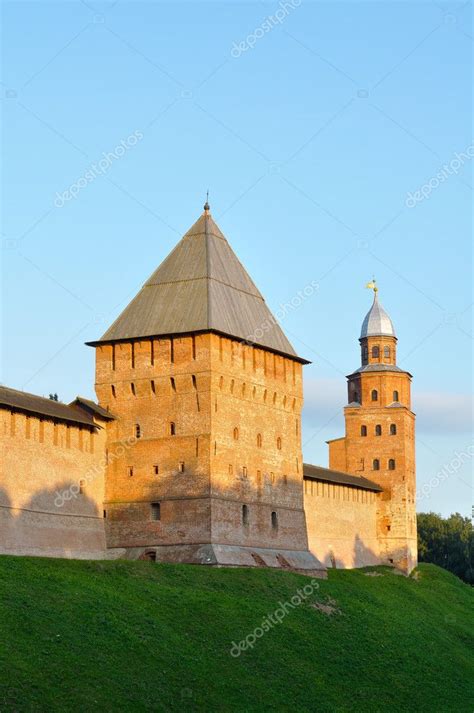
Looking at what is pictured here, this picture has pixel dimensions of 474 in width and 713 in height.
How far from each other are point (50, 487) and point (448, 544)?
4550cm

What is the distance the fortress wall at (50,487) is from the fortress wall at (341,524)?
45.9 ft

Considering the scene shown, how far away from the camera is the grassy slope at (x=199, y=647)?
2670 centimetres

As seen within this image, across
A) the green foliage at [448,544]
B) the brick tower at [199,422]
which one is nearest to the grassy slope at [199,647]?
the brick tower at [199,422]

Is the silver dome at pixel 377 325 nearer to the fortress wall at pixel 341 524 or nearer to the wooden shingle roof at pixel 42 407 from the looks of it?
the fortress wall at pixel 341 524

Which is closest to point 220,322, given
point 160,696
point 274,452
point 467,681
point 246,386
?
point 246,386

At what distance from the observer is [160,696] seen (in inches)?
1077

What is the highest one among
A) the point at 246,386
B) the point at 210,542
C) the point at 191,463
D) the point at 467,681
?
the point at 246,386

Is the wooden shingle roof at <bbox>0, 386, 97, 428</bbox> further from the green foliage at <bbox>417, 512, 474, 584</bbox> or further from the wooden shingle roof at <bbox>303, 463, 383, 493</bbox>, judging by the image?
the green foliage at <bbox>417, 512, 474, 584</bbox>

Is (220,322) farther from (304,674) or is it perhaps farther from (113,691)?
(113,691)

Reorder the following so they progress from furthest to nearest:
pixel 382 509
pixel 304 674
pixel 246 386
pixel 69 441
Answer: pixel 382 509 → pixel 246 386 → pixel 69 441 → pixel 304 674

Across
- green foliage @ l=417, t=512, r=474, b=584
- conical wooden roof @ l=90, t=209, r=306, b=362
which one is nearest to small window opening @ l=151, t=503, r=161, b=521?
conical wooden roof @ l=90, t=209, r=306, b=362

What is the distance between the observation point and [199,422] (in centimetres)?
4244

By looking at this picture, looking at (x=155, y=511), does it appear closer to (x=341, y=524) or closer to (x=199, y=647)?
(x=199, y=647)

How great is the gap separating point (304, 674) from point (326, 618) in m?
6.59
